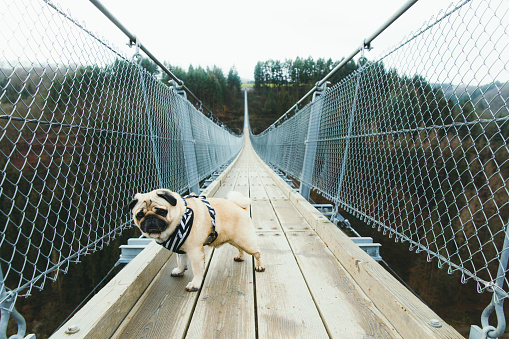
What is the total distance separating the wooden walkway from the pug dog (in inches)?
5.9

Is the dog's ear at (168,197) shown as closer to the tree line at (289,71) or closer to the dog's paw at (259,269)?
the dog's paw at (259,269)

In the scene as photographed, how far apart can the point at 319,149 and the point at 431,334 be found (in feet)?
9.96

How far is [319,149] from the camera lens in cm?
389

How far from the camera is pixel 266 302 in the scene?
56.5 inches

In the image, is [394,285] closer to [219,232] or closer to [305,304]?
[305,304]

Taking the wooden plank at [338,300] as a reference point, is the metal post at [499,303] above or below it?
above

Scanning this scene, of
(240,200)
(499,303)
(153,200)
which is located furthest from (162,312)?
(499,303)

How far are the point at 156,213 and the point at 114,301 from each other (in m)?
0.42

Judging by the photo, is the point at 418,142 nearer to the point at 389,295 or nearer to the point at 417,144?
the point at 417,144

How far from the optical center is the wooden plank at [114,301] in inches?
41.8

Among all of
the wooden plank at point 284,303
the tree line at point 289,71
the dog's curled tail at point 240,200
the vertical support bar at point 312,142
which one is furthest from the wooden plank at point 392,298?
the tree line at point 289,71

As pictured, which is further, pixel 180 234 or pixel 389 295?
pixel 180 234

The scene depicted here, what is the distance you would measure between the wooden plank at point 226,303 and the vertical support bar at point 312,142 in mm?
2401

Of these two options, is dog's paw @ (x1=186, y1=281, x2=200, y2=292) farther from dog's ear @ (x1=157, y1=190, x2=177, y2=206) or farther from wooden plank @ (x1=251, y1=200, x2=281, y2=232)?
wooden plank @ (x1=251, y1=200, x2=281, y2=232)
